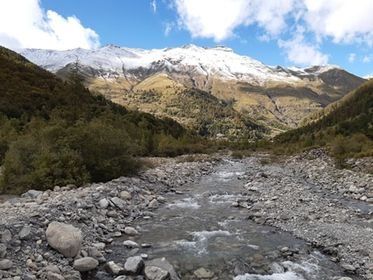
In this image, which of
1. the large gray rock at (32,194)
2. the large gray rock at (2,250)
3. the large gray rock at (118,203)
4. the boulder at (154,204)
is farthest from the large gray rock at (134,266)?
the boulder at (154,204)

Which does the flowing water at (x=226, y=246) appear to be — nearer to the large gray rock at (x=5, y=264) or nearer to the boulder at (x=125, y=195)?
the boulder at (x=125, y=195)

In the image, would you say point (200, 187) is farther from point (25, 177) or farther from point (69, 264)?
point (69, 264)

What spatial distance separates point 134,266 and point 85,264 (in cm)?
146

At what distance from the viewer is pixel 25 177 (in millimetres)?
21188

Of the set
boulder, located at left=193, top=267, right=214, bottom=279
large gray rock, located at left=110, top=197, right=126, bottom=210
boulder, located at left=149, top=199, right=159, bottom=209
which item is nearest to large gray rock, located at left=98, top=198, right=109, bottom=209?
large gray rock, located at left=110, top=197, right=126, bottom=210

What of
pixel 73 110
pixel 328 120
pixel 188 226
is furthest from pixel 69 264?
pixel 328 120

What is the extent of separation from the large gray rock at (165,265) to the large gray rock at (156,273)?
24 centimetres

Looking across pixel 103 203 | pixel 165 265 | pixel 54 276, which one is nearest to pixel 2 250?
pixel 54 276

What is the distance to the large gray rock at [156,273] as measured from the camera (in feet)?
38.1

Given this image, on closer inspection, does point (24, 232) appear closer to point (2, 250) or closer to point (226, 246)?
point (2, 250)

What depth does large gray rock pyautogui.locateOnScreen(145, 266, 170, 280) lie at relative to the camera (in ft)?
38.1

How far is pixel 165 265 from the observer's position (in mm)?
12453

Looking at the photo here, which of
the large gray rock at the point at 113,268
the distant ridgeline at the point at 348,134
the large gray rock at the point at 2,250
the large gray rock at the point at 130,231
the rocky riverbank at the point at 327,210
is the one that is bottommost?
the large gray rock at the point at 113,268

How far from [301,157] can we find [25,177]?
41550mm
